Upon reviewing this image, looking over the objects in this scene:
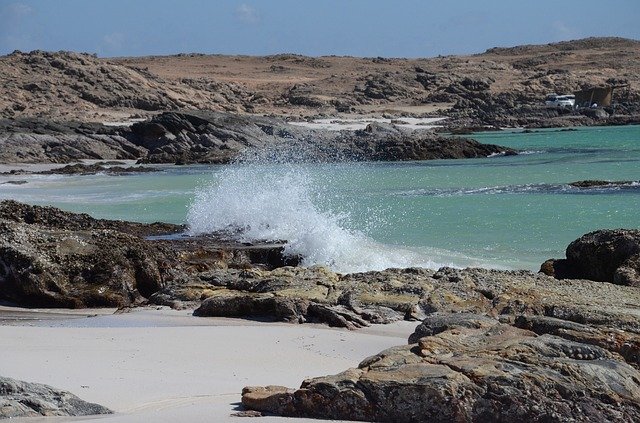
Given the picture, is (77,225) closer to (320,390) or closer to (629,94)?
(320,390)

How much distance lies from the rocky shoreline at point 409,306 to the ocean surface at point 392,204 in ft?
3.36

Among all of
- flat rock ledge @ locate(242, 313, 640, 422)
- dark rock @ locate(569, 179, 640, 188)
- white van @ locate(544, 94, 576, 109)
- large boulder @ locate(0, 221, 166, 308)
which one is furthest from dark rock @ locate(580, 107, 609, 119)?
flat rock ledge @ locate(242, 313, 640, 422)

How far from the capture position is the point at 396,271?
9375 mm

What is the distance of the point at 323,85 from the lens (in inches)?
3332

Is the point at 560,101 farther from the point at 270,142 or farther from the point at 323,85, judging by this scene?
the point at 270,142

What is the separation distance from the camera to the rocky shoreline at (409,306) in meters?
4.32

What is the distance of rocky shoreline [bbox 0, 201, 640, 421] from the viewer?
4324 millimetres

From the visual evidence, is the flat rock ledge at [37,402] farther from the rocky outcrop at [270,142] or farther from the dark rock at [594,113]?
the dark rock at [594,113]

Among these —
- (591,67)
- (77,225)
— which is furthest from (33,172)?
(591,67)

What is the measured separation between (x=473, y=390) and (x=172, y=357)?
2219 millimetres

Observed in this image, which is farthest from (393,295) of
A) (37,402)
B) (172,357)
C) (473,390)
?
(37,402)

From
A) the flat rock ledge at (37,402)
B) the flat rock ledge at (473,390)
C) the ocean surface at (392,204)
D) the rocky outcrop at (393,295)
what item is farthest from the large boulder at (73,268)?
the flat rock ledge at (473,390)

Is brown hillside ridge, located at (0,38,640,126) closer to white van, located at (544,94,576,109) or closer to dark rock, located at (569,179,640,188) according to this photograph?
white van, located at (544,94,576,109)

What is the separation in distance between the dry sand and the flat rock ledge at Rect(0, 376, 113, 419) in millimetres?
75
